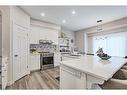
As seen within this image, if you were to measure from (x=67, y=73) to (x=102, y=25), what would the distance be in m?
4.78

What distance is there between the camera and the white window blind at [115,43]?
4.90 meters

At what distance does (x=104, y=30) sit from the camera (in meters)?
5.68

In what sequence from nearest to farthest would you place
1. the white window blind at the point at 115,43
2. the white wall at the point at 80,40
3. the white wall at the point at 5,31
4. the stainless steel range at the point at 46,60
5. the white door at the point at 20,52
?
1. the white wall at the point at 5,31
2. the white door at the point at 20,52
3. the white window blind at the point at 115,43
4. the stainless steel range at the point at 46,60
5. the white wall at the point at 80,40

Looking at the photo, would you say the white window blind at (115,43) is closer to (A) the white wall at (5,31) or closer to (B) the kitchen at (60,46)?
(B) the kitchen at (60,46)

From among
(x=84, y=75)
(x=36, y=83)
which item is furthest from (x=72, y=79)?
(x=36, y=83)

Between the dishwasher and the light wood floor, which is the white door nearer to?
the light wood floor

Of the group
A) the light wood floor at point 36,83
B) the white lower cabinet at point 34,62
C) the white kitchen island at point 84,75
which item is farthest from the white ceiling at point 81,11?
the light wood floor at point 36,83

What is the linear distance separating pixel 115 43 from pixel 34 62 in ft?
14.4

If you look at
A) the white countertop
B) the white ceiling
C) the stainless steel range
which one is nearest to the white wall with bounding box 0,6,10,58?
the white ceiling

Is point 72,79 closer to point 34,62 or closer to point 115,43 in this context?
point 34,62

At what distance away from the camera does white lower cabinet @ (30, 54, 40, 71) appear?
4.66m

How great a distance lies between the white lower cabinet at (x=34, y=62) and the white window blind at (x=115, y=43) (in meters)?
3.95
